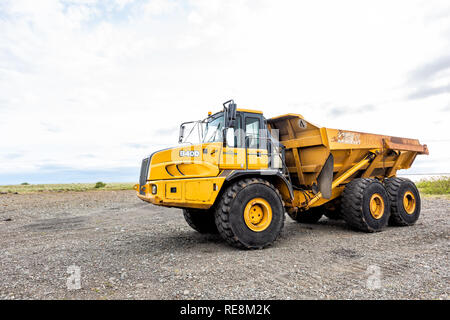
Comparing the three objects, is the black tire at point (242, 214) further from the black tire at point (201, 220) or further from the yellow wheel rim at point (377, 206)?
the yellow wheel rim at point (377, 206)

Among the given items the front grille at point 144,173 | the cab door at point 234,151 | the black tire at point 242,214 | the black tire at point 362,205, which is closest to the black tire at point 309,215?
the black tire at point 362,205

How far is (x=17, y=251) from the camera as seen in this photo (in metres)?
6.30

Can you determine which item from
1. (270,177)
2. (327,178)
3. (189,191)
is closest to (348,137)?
(327,178)

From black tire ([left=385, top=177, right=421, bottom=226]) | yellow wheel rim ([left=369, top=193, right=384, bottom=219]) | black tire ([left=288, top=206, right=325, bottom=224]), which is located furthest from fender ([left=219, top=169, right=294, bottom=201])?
black tire ([left=385, top=177, right=421, bottom=226])

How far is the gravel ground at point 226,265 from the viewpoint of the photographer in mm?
3752

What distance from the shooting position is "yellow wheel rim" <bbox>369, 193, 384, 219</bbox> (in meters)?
7.61

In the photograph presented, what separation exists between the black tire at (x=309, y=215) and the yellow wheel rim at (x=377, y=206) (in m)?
1.74

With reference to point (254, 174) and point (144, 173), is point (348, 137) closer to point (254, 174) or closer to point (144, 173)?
point (254, 174)

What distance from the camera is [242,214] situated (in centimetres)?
562

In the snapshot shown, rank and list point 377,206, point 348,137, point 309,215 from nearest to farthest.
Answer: point 348,137 < point 377,206 < point 309,215

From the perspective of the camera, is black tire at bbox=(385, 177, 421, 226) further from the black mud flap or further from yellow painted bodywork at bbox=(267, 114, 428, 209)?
the black mud flap

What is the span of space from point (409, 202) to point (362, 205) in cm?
273
